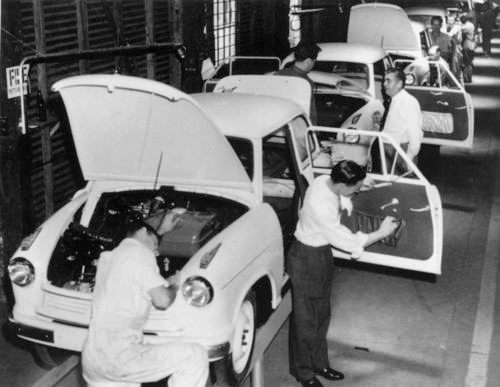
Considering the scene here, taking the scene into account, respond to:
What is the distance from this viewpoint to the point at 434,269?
20.0ft

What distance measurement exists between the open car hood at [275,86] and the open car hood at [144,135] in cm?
230

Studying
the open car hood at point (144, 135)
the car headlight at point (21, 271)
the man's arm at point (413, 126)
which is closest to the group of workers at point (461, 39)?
the man's arm at point (413, 126)

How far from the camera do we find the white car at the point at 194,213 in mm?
5020

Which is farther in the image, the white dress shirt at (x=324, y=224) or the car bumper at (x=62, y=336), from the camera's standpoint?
the white dress shirt at (x=324, y=224)

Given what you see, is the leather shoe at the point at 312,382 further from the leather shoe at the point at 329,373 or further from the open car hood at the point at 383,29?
the open car hood at the point at 383,29

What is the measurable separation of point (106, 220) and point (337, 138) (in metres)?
4.01

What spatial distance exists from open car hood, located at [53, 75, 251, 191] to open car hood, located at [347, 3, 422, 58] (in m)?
8.35

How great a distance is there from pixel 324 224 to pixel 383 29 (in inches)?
359

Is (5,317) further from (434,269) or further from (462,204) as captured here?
(462,204)

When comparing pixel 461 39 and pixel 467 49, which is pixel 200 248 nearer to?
pixel 467 49

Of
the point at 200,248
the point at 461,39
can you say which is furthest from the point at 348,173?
the point at 461,39

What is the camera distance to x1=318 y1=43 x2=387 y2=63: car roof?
10898 millimetres

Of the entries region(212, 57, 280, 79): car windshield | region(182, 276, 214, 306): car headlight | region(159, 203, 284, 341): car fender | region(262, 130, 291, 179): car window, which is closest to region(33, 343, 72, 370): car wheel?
region(159, 203, 284, 341): car fender

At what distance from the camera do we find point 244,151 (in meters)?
6.08
